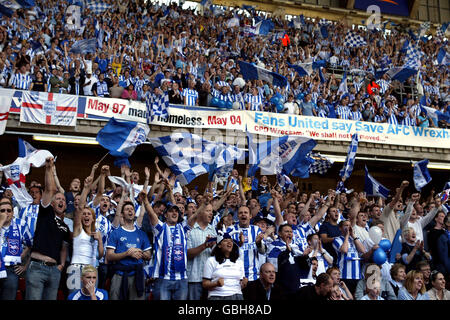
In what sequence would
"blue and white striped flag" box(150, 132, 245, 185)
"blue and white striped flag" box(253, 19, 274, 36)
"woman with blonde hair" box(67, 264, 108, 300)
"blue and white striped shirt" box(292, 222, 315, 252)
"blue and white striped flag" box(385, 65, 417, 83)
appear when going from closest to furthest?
"woman with blonde hair" box(67, 264, 108, 300)
"blue and white striped shirt" box(292, 222, 315, 252)
"blue and white striped flag" box(150, 132, 245, 185)
"blue and white striped flag" box(385, 65, 417, 83)
"blue and white striped flag" box(253, 19, 274, 36)

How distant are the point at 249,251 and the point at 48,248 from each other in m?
2.37

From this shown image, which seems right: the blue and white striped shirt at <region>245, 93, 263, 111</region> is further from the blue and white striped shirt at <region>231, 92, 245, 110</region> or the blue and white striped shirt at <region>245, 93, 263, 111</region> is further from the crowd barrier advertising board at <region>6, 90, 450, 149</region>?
the crowd barrier advertising board at <region>6, 90, 450, 149</region>

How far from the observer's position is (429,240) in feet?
28.0

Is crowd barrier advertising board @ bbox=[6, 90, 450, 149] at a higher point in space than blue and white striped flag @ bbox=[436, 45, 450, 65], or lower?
lower

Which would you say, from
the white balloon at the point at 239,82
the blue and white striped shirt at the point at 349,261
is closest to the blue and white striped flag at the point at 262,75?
the white balloon at the point at 239,82

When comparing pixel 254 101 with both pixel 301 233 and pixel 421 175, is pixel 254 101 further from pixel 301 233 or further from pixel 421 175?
pixel 301 233

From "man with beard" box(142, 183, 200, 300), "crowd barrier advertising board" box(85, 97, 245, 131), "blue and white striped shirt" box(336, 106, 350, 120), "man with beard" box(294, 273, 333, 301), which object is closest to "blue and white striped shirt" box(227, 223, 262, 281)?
"man with beard" box(142, 183, 200, 300)

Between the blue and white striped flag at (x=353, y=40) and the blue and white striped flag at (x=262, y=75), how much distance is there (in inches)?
387

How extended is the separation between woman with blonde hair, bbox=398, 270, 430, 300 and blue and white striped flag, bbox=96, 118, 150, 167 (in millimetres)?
5070

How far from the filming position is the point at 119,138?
31.6 ft

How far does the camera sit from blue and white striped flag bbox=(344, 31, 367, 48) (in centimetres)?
2222

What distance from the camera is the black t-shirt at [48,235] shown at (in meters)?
6.00

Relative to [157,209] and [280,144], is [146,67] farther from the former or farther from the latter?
[157,209]

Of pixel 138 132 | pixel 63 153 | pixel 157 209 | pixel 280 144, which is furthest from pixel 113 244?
pixel 63 153
